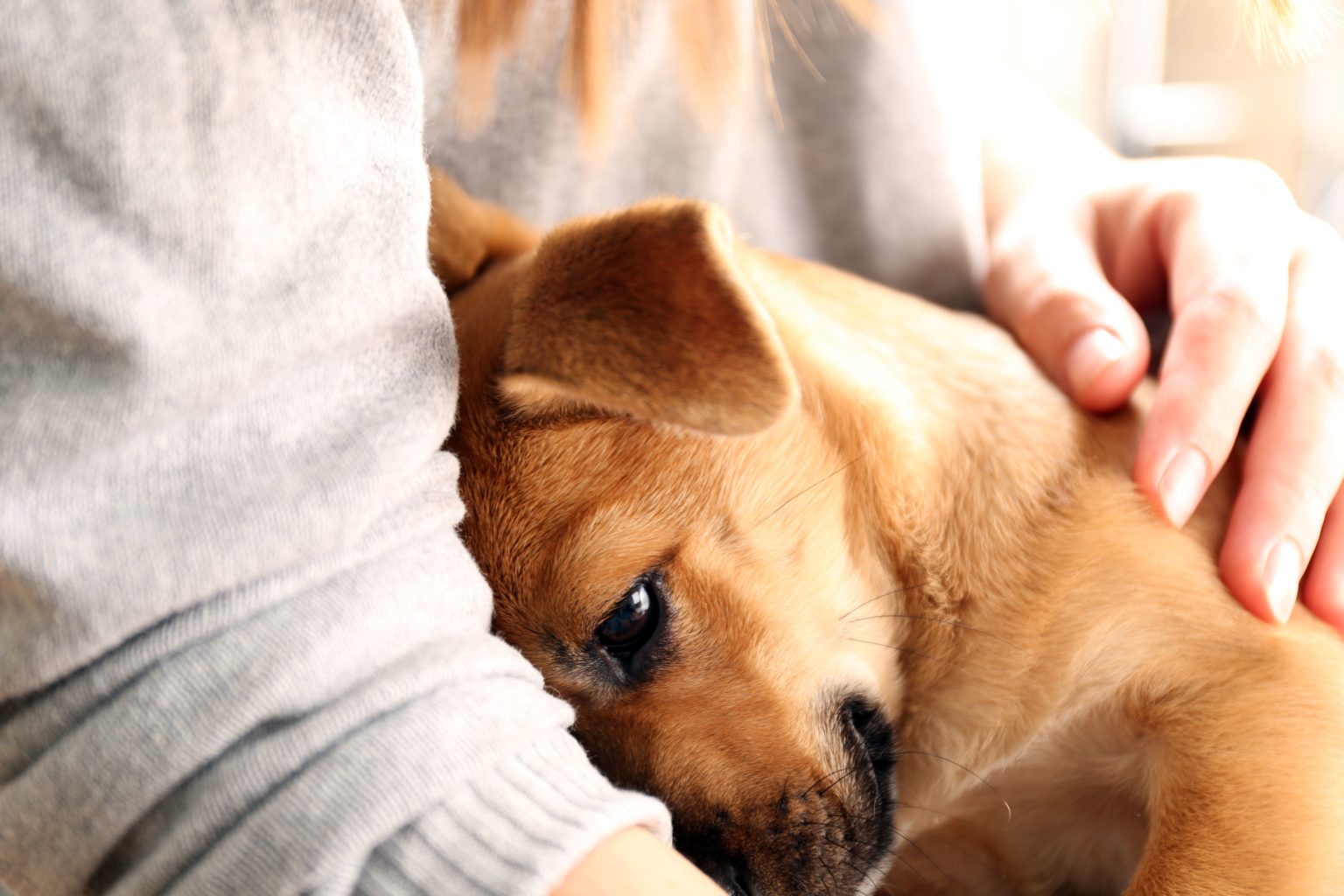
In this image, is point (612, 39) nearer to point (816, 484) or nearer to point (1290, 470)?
point (816, 484)

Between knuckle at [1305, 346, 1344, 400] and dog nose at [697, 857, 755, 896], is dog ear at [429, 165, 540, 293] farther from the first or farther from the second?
knuckle at [1305, 346, 1344, 400]

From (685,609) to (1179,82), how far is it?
9.99 feet

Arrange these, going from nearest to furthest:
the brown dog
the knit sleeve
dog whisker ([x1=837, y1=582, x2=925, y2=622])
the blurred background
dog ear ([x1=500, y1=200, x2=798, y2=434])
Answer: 1. the knit sleeve
2. dog ear ([x1=500, y1=200, x2=798, y2=434])
3. the brown dog
4. dog whisker ([x1=837, y1=582, x2=925, y2=622])
5. the blurred background

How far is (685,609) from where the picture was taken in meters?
1.21

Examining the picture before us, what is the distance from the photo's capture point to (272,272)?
79cm

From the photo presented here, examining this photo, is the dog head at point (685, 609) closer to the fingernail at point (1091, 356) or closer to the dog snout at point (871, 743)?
the dog snout at point (871, 743)

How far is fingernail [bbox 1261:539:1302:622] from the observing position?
119 cm

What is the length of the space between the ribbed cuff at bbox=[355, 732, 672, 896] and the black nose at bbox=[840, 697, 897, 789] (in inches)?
21.2

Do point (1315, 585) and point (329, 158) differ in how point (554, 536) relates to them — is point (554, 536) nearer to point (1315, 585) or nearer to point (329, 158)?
point (329, 158)

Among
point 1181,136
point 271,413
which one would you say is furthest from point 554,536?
point 1181,136

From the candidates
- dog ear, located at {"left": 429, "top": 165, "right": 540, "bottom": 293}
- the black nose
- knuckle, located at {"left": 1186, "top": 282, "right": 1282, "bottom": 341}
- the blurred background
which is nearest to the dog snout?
the black nose

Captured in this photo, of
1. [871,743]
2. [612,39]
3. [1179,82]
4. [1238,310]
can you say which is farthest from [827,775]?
[1179,82]

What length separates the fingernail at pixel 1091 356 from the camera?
1359 millimetres

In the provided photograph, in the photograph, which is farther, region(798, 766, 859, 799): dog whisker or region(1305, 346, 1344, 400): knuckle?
region(1305, 346, 1344, 400): knuckle
